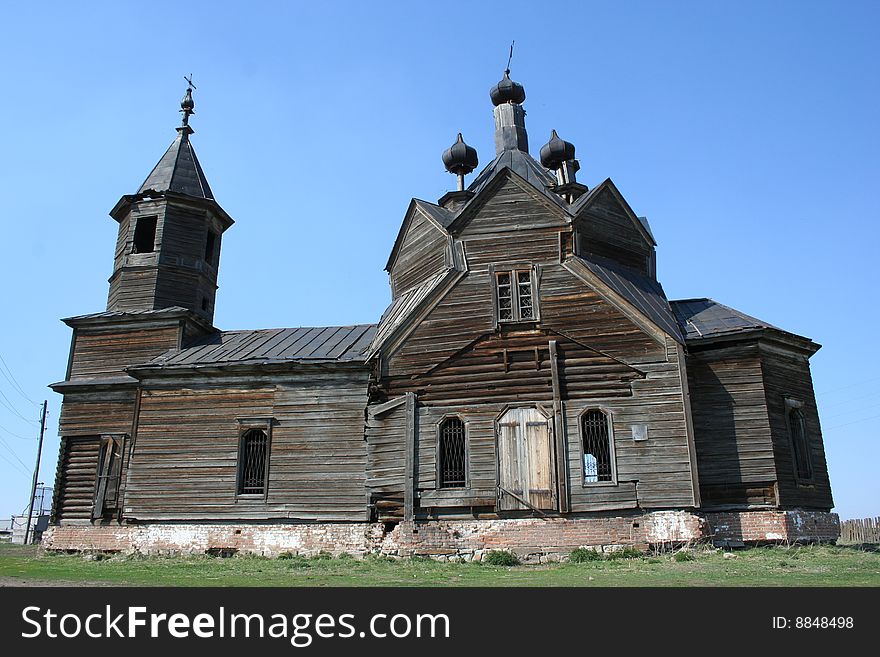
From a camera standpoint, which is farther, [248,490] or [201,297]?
[201,297]

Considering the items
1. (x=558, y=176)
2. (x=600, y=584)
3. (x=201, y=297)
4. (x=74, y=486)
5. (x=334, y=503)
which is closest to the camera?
(x=600, y=584)

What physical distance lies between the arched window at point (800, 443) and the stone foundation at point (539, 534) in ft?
3.80

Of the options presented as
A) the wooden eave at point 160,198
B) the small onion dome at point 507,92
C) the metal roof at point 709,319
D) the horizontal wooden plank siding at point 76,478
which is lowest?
the horizontal wooden plank siding at point 76,478

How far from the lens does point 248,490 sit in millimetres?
20594

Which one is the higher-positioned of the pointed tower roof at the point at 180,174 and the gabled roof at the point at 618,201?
the pointed tower roof at the point at 180,174

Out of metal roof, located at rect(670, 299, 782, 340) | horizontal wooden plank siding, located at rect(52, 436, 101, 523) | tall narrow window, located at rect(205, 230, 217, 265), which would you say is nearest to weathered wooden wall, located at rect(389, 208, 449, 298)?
metal roof, located at rect(670, 299, 782, 340)

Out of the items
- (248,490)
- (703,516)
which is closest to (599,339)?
(703,516)

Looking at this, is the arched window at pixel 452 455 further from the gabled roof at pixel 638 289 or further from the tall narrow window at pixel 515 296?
the gabled roof at pixel 638 289

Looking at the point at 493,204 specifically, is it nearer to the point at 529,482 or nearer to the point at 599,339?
the point at 599,339

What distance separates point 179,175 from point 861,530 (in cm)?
3055

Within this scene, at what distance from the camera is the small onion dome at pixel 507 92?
28594 mm

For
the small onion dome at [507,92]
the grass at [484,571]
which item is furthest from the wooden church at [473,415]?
the small onion dome at [507,92]

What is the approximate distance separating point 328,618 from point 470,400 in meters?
11.8

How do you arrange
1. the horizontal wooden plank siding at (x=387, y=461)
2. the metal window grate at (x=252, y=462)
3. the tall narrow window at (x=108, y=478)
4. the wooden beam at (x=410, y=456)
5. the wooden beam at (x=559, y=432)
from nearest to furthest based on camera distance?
the wooden beam at (x=559, y=432), the wooden beam at (x=410, y=456), the horizontal wooden plank siding at (x=387, y=461), the metal window grate at (x=252, y=462), the tall narrow window at (x=108, y=478)
